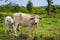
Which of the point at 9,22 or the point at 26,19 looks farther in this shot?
the point at 9,22

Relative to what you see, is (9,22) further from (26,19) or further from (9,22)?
(26,19)

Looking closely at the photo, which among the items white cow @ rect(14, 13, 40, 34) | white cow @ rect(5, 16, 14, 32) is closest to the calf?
white cow @ rect(5, 16, 14, 32)

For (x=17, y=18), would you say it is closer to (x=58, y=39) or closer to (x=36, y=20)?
(x=36, y=20)

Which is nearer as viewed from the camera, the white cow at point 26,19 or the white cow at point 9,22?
the white cow at point 26,19

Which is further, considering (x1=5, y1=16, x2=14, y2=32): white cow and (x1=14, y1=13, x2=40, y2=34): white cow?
(x1=5, y1=16, x2=14, y2=32): white cow

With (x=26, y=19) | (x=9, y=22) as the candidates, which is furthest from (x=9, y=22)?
(x=26, y=19)

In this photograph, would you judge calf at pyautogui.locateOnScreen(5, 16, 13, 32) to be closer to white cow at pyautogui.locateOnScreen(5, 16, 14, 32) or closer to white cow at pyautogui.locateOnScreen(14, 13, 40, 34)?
white cow at pyautogui.locateOnScreen(5, 16, 14, 32)

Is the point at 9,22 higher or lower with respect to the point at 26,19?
lower

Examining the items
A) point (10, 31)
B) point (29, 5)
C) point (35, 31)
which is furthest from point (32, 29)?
point (29, 5)

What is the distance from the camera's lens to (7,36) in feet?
36.3

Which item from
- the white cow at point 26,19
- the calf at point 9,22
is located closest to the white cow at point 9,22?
the calf at point 9,22

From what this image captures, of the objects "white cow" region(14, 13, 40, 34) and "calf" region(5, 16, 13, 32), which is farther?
"calf" region(5, 16, 13, 32)

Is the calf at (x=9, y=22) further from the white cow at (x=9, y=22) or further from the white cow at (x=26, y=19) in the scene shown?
the white cow at (x=26, y=19)

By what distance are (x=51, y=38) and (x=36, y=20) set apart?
137cm
